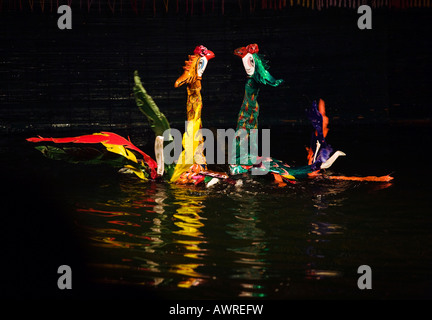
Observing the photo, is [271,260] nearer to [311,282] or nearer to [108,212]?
[311,282]

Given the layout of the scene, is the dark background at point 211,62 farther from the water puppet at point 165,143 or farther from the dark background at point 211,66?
the water puppet at point 165,143

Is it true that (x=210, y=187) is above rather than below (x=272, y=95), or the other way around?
below

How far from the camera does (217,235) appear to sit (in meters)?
4.04

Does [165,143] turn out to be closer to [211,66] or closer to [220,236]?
[220,236]

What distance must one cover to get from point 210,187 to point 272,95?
4445 millimetres

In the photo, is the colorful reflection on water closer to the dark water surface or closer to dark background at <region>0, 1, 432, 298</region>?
the dark water surface

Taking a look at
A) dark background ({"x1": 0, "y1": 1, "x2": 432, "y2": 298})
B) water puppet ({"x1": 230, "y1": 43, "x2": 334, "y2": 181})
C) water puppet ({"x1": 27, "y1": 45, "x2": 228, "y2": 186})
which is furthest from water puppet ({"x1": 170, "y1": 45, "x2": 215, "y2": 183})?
dark background ({"x1": 0, "y1": 1, "x2": 432, "y2": 298})

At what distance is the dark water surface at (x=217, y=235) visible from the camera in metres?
3.23

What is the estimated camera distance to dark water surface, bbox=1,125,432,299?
3.23m

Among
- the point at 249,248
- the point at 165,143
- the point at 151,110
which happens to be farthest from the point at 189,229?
the point at 151,110

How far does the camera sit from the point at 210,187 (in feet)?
17.6

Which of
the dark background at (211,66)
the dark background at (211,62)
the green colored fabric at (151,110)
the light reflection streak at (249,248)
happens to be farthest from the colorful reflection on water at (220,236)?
the dark background at (211,62)

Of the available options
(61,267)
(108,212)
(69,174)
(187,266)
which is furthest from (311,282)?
(69,174)

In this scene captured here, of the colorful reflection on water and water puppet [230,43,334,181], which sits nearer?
the colorful reflection on water
